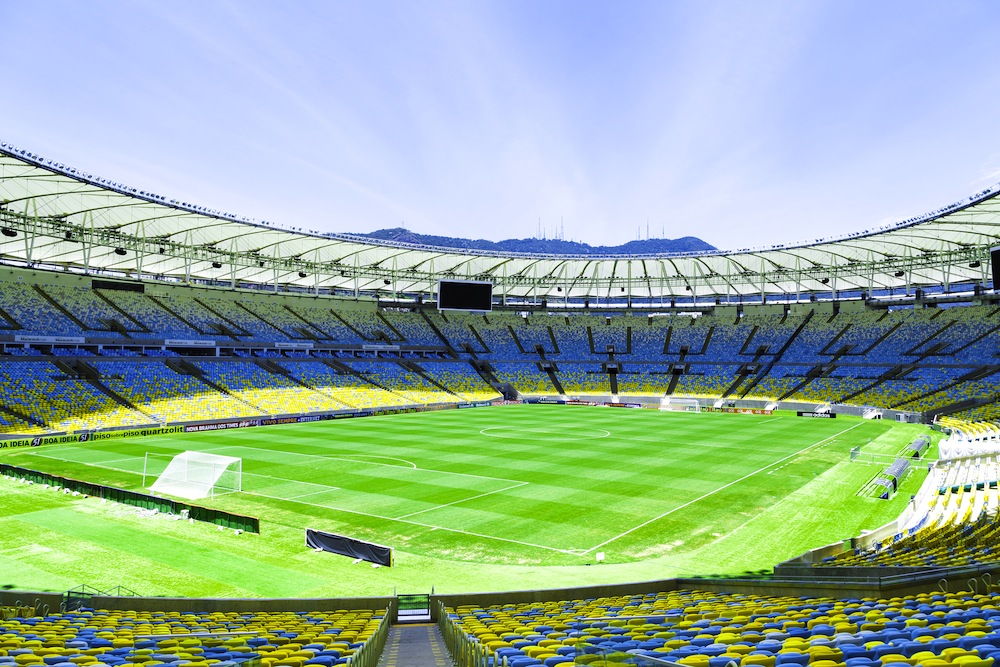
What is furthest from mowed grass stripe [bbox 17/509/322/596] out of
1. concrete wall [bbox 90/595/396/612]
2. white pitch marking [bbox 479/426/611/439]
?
white pitch marking [bbox 479/426/611/439]

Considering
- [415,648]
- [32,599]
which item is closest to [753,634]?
[415,648]

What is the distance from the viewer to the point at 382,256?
64.1 meters

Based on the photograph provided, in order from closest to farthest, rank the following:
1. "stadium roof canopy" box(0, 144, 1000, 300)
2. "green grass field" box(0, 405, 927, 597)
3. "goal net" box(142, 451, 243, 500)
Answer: "green grass field" box(0, 405, 927, 597) → "goal net" box(142, 451, 243, 500) → "stadium roof canopy" box(0, 144, 1000, 300)

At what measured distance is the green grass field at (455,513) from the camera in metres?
16.6

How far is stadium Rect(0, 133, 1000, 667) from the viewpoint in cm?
977

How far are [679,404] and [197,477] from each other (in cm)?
5223

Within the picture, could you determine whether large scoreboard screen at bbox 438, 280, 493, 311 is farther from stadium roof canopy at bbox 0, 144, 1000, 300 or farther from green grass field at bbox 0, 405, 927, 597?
green grass field at bbox 0, 405, 927, 597

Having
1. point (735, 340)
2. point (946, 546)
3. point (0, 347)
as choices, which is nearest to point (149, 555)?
point (946, 546)

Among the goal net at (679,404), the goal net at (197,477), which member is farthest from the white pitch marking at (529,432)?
the goal net at (679,404)

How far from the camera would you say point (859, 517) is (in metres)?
22.0

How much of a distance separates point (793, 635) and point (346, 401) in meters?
55.3

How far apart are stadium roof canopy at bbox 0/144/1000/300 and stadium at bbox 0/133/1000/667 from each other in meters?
0.44

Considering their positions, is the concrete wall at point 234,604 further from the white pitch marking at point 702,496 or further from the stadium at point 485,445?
the white pitch marking at point 702,496

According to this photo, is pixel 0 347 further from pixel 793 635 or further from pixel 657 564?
pixel 793 635
